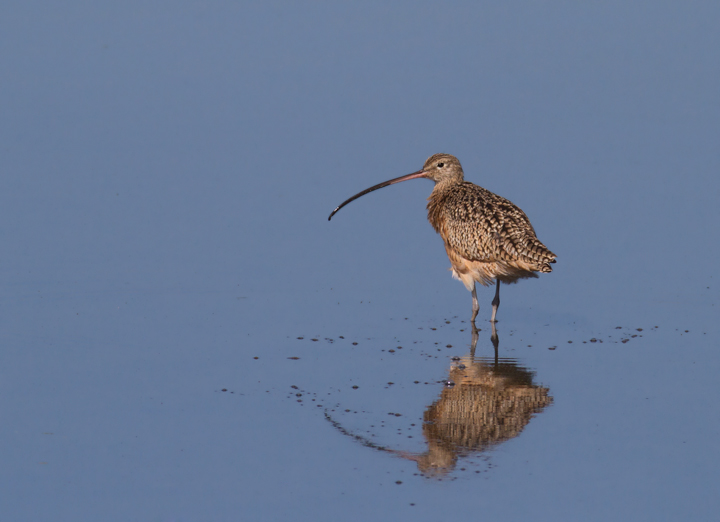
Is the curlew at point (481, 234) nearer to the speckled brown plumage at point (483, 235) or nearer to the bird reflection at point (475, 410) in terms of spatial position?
the speckled brown plumage at point (483, 235)

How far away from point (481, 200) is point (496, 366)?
2.42 metres

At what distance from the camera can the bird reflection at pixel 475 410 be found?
6285 millimetres

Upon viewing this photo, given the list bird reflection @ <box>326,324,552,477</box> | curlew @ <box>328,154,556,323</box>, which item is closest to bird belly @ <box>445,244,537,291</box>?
curlew @ <box>328,154,556,323</box>

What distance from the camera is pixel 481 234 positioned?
9.71m

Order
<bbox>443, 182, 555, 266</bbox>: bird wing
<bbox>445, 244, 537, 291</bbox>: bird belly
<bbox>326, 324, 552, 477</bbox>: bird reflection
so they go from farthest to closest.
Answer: <bbox>445, 244, 537, 291</bbox>: bird belly
<bbox>443, 182, 555, 266</bbox>: bird wing
<bbox>326, 324, 552, 477</bbox>: bird reflection

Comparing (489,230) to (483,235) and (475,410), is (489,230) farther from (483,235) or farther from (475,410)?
(475,410)

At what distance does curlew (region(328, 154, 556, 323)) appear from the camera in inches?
366

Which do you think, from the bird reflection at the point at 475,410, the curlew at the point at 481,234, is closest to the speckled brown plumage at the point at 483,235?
the curlew at the point at 481,234

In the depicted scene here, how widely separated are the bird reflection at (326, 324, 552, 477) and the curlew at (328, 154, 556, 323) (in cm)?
115

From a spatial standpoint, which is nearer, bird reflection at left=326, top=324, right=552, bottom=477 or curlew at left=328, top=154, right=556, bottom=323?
bird reflection at left=326, top=324, right=552, bottom=477

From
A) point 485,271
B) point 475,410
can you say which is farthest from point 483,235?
point 475,410

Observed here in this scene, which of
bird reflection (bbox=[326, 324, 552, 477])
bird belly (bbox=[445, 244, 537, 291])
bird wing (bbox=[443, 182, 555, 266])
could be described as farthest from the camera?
bird belly (bbox=[445, 244, 537, 291])

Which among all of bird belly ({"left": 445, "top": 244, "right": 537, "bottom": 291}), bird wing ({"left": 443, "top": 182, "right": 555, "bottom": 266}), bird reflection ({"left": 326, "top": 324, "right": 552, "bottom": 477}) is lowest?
bird reflection ({"left": 326, "top": 324, "right": 552, "bottom": 477})

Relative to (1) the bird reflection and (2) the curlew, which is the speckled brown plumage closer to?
(2) the curlew
